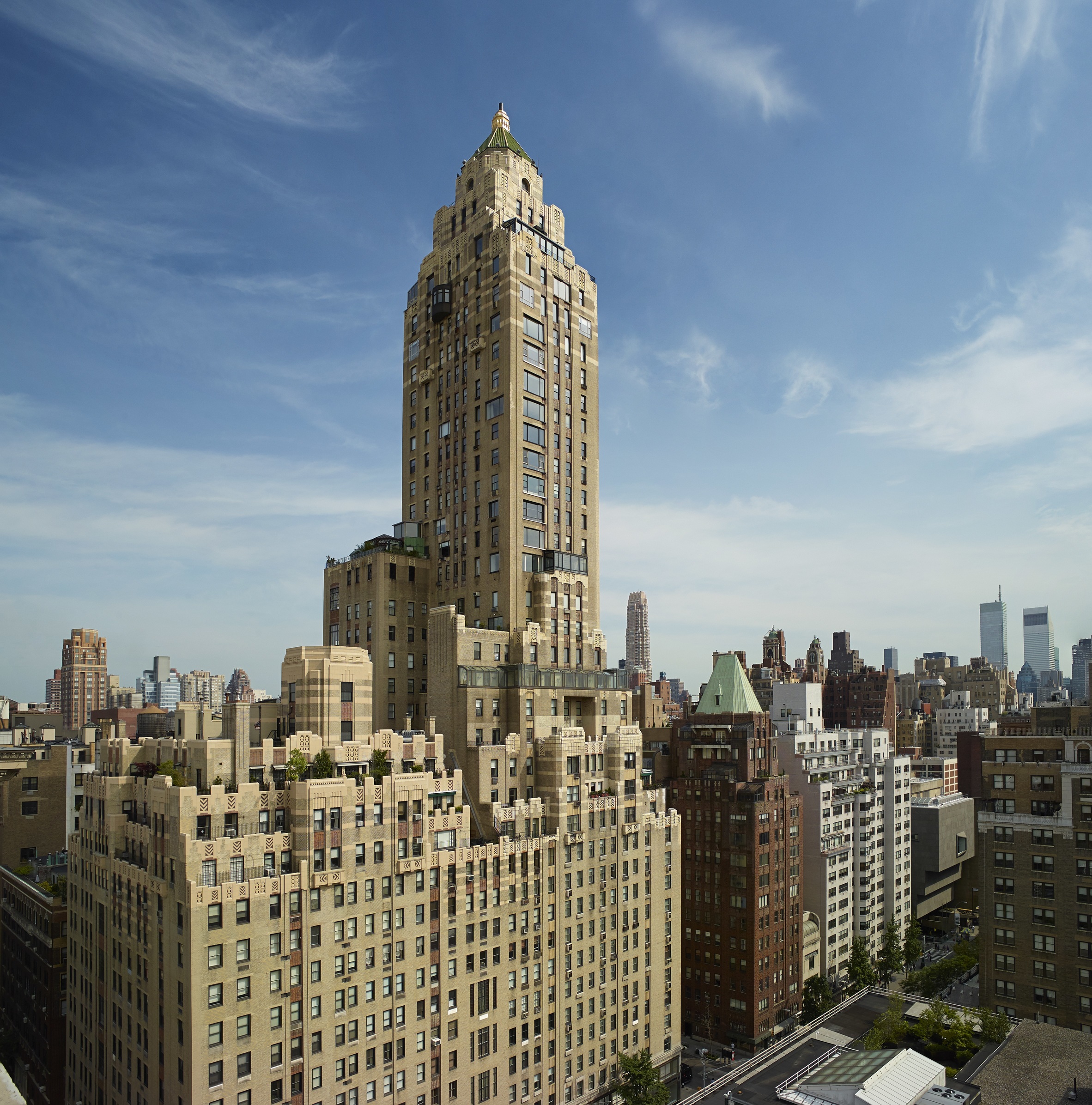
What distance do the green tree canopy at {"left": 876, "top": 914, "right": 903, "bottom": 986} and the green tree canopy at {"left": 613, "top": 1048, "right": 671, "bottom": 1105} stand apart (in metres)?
70.0

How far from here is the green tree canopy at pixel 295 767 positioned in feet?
285

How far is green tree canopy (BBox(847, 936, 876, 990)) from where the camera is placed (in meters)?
151

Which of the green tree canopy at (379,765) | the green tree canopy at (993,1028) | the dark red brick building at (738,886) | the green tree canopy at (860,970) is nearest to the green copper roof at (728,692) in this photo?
the dark red brick building at (738,886)

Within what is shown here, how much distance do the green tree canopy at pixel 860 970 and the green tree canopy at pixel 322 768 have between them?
10894cm

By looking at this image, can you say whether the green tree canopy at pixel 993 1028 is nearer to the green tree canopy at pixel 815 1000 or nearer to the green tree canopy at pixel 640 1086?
the green tree canopy at pixel 640 1086

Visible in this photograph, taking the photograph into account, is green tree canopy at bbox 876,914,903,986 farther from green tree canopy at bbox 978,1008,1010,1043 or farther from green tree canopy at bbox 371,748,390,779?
green tree canopy at bbox 371,748,390,779

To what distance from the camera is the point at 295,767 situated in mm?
87250

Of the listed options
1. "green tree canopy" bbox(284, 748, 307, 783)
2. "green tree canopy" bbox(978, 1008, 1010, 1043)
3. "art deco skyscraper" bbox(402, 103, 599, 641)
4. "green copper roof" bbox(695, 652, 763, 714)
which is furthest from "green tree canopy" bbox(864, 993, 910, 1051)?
"green tree canopy" bbox(284, 748, 307, 783)

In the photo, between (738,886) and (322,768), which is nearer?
(322,768)

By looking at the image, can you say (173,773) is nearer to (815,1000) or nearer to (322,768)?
(322,768)

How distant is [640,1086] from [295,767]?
58639 millimetres

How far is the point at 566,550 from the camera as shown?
136 metres

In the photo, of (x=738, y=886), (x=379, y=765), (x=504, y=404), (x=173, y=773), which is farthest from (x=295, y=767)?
(x=738, y=886)

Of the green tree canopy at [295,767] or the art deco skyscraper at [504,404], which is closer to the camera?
the green tree canopy at [295,767]
